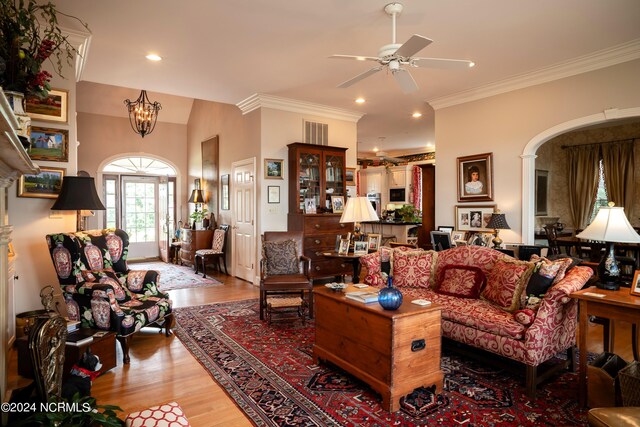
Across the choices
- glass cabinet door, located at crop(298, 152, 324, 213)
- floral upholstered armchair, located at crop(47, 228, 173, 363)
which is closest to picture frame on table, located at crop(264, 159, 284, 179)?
glass cabinet door, located at crop(298, 152, 324, 213)

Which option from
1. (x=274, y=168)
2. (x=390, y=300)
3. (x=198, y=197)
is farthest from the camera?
(x=198, y=197)

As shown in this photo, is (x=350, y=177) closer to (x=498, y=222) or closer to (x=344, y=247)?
(x=344, y=247)

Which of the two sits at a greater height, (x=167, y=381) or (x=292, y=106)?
(x=292, y=106)

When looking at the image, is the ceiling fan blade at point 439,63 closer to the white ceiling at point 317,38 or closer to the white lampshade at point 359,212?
→ the white ceiling at point 317,38

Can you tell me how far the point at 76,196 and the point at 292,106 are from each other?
3.77m

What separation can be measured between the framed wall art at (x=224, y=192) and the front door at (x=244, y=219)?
31 cm

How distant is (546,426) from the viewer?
228 centimetres

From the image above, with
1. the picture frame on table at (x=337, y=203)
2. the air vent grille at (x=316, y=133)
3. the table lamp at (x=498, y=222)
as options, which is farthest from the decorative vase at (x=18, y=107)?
the table lamp at (x=498, y=222)

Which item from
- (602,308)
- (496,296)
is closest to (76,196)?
(496,296)

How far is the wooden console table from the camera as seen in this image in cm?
232

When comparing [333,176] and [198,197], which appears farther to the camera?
[198,197]

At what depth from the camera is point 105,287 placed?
321 centimetres

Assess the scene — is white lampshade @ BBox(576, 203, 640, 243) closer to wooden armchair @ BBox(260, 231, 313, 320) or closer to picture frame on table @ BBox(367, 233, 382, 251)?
picture frame on table @ BBox(367, 233, 382, 251)

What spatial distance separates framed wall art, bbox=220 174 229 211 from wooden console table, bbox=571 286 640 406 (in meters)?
6.08
